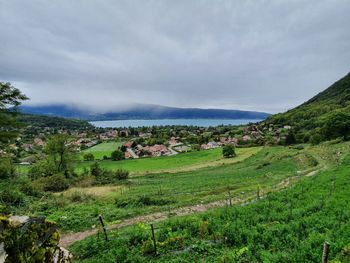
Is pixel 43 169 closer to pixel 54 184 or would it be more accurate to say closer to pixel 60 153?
pixel 60 153

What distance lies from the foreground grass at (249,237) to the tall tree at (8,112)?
22920 mm

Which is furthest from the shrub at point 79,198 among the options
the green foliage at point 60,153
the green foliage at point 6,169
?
the green foliage at point 60,153

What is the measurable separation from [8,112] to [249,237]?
1269 inches

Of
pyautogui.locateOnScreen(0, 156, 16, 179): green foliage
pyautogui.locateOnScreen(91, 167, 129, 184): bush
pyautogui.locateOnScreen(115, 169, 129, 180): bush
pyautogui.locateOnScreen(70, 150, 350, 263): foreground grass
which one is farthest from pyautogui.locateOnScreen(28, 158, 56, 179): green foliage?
pyautogui.locateOnScreen(70, 150, 350, 263): foreground grass

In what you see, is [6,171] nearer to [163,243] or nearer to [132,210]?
[132,210]

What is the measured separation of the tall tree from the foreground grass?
2292 cm

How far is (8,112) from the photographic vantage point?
34312mm

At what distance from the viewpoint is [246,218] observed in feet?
52.5

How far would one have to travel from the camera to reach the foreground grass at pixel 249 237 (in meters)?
11.4

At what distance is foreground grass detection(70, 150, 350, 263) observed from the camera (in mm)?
11430

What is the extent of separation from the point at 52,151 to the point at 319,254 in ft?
186

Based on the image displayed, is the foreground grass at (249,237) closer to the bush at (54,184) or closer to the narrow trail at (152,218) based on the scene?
the narrow trail at (152,218)

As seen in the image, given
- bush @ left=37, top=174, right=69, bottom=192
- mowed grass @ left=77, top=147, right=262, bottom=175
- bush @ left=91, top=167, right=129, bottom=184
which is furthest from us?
mowed grass @ left=77, top=147, right=262, bottom=175

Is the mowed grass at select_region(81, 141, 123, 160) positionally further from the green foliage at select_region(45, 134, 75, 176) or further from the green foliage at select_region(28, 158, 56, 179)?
the green foliage at select_region(28, 158, 56, 179)
